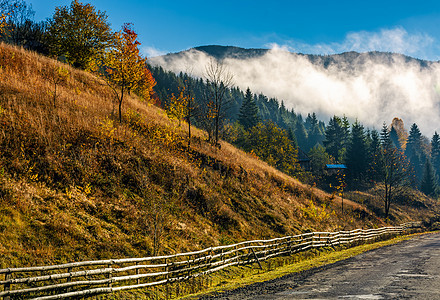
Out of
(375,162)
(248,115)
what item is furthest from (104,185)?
(375,162)

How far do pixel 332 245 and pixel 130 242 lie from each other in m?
18.8

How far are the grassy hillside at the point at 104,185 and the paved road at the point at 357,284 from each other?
557 centimetres

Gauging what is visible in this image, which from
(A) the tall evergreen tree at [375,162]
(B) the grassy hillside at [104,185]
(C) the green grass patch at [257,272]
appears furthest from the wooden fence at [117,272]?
(A) the tall evergreen tree at [375,162]

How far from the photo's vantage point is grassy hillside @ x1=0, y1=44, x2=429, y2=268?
12234 mm

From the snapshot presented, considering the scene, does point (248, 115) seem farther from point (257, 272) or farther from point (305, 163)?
point (257, 272)

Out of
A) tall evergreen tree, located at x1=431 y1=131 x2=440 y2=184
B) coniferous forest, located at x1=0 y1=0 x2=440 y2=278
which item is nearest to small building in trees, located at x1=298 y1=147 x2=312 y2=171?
coniferous forest, located at x1=0 y1=0 x2=440 y2=278

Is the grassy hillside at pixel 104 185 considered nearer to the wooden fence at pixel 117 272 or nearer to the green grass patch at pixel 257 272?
the wooden fence at pixel 117 272

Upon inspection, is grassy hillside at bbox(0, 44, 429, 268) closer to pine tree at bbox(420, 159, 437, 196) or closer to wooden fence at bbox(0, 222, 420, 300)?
wooden fence at bbox(0, 222, 420, 300)

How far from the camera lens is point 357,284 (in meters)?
10.9

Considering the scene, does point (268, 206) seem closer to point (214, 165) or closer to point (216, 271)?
point (214, 165)

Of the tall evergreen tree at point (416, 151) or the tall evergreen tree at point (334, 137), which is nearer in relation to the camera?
the tall evergreen tree at point (334, 137)

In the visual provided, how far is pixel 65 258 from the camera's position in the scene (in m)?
11.1

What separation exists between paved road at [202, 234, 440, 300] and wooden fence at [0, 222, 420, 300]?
3290mm

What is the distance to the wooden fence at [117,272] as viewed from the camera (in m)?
8.52
